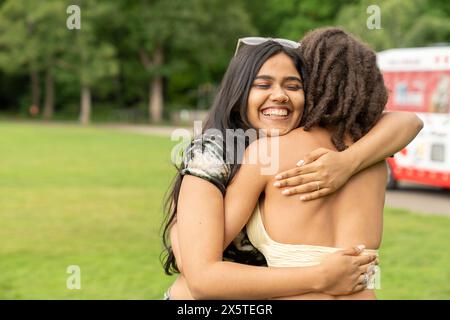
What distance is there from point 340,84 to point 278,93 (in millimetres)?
194

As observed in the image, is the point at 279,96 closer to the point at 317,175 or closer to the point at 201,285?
the point at 317,175

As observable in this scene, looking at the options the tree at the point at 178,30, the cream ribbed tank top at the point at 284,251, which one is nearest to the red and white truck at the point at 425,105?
the cream ribbed tank top at the point at 284,251

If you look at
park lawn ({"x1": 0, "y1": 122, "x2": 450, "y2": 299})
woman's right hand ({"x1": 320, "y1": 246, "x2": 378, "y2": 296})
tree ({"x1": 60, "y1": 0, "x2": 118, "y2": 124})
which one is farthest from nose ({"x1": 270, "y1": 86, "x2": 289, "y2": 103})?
tree ({"x1": 60, "y1": 0, "x2": 118, "y2": 124})

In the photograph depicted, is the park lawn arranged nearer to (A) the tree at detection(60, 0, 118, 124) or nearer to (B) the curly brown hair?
(B) the curly brown hair

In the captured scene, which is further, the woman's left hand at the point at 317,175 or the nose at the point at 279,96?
the nose at the point at 279,96

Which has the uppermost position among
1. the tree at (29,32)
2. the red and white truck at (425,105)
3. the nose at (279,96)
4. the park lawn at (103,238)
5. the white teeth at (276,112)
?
the tree at (29,32)

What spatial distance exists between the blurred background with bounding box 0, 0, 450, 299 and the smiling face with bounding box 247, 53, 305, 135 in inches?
107

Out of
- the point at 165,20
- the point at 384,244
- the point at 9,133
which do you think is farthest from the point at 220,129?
the point at 165,20

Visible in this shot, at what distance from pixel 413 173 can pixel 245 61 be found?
13.8 metres

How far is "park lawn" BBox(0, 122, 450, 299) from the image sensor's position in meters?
7.62

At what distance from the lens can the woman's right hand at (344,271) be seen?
89.2 inches

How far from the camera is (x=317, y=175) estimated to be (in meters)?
2.27

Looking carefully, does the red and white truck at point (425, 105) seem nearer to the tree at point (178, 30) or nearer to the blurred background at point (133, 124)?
the blurred background at point (133, 124)

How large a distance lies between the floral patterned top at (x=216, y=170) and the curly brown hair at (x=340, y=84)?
290mm
